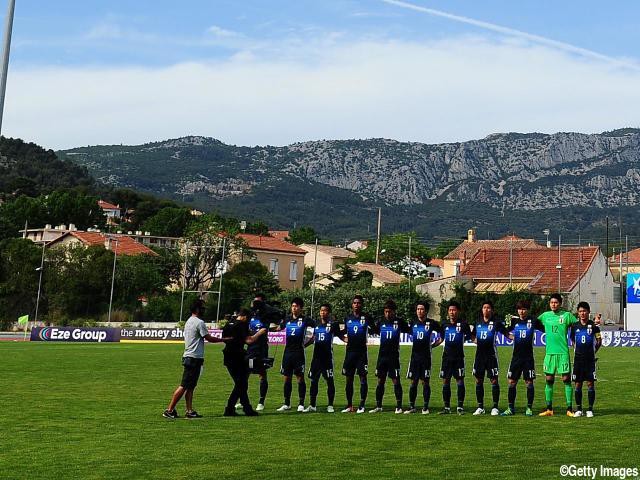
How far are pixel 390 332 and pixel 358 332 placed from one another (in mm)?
646

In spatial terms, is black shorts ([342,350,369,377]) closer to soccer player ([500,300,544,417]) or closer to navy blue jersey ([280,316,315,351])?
navy blue jersey ([280,316,315,351])

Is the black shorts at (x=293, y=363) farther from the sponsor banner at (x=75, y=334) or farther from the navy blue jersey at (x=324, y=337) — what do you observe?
the sponsor banner at (x=75, y=334)

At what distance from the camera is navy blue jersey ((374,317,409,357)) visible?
1814 cm

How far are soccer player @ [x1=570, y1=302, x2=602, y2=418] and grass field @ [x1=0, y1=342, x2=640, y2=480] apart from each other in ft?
1.96

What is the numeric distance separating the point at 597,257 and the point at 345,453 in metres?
77.7

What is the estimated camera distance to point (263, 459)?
1216cm

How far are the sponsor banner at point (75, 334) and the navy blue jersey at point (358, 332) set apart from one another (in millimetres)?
44750

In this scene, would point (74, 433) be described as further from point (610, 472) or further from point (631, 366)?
point (631, 366)

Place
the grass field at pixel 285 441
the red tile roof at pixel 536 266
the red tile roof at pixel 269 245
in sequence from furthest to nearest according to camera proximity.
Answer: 1. the red tile roof at pixel 269 245
2. the red tile roof at pixel 536 266
3. the grass field at pixel 285 441

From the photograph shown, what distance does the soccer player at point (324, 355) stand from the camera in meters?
18.2

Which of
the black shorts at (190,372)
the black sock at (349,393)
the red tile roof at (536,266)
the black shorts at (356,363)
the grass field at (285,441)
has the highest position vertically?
the red tile roof at (536,266)

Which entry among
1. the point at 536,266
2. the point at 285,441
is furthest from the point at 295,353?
the point at 536,266

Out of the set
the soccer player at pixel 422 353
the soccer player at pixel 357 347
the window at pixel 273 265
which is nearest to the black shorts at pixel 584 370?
the soccer player at pixel 422 353

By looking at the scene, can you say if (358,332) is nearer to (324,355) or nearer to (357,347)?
(357,347)
